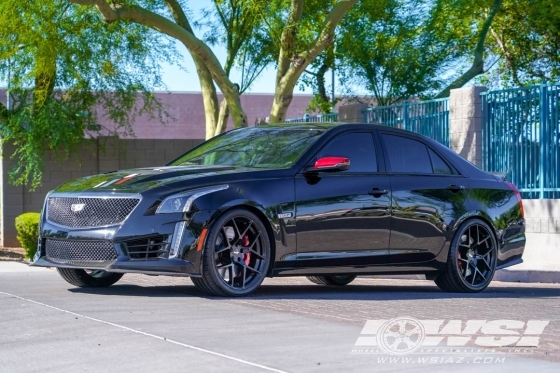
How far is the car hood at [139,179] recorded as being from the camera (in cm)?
945

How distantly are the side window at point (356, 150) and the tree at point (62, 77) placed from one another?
11385mm

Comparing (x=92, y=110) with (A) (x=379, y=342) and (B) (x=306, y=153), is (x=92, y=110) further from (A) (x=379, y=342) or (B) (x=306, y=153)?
(A) (x=379, y=342)

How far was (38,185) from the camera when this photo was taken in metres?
23.5

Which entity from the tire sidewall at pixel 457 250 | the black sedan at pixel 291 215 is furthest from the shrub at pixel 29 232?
the tire sidewall at pixel 457 250

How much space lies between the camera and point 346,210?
33.4ft

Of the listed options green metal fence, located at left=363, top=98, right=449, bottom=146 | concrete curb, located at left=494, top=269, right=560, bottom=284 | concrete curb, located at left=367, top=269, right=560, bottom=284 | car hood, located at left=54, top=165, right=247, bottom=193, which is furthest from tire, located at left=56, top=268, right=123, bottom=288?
green metal fence, located at left=363, top=98, right=449, bottom=146

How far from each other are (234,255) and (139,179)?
108 cm

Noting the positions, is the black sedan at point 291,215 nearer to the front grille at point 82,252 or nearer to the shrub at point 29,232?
the front grille at point 82,252

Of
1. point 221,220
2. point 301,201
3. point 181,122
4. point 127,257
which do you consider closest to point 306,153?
point 301,201

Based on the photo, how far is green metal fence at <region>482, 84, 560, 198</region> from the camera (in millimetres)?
16000

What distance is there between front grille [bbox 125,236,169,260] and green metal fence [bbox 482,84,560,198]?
849 centimetres

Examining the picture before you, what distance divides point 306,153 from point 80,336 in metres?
3.54

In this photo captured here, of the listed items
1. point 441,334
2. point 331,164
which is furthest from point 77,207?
point 441,334

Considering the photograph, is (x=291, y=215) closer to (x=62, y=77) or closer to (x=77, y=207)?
(x=77, y=207)
